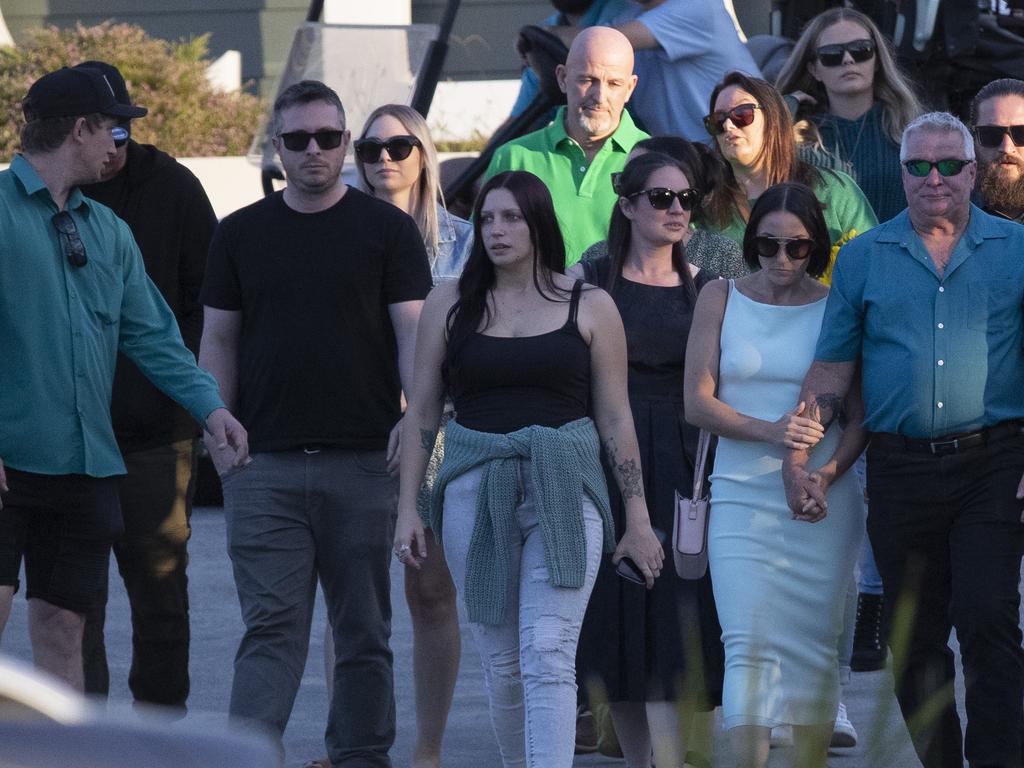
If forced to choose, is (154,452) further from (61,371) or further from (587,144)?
(587,144)

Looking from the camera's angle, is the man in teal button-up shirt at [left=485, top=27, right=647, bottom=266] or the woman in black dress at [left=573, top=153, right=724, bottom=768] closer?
the woman in black dress at [left=573, top=153, right=724, bottom=768]

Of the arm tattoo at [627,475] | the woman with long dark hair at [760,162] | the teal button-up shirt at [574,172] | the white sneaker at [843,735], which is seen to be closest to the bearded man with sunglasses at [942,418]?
the arm tattoo at [627,475]

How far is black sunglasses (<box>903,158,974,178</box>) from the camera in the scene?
17.0ft

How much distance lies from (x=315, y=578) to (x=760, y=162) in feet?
6.79

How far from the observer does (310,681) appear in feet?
23.7

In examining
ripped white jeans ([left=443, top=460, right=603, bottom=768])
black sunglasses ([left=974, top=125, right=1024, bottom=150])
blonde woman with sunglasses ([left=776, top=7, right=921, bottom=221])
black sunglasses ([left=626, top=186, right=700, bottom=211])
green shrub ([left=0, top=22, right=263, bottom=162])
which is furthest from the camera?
green shrub ([left=0, top=22, right=263, bottom=162])

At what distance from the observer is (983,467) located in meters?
5.10

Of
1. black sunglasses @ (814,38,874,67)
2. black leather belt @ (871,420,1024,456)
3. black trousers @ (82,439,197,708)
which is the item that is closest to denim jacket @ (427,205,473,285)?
black trousers @ (82,439,197,708)

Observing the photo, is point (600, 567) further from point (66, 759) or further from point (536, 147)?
point (66, 759)

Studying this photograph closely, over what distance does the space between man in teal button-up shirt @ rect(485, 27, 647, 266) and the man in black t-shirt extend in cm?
118

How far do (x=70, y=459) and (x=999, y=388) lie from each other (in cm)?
253

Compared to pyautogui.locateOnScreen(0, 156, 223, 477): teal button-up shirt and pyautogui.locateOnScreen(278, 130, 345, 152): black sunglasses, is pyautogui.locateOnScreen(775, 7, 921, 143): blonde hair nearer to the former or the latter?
pyautogui.locateOnScreen(278, 130, 345, 152): black sunglasses

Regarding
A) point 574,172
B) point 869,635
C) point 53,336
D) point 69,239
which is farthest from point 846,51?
point 53,336

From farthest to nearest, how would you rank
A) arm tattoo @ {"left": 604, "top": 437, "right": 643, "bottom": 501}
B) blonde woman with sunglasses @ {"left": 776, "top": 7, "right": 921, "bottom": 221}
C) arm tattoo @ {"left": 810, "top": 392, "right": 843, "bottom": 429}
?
blonde woman with sunglasses @ {"left": 776, "top": 7, "right": 921, "bottom": 221}
arm tattoo @ {"left": 810, "top": 392, "right": 843, "bottom": 429}
arm tattoo @ {"left": 604, "top": 437, "right": 643, "bottom": 501}
